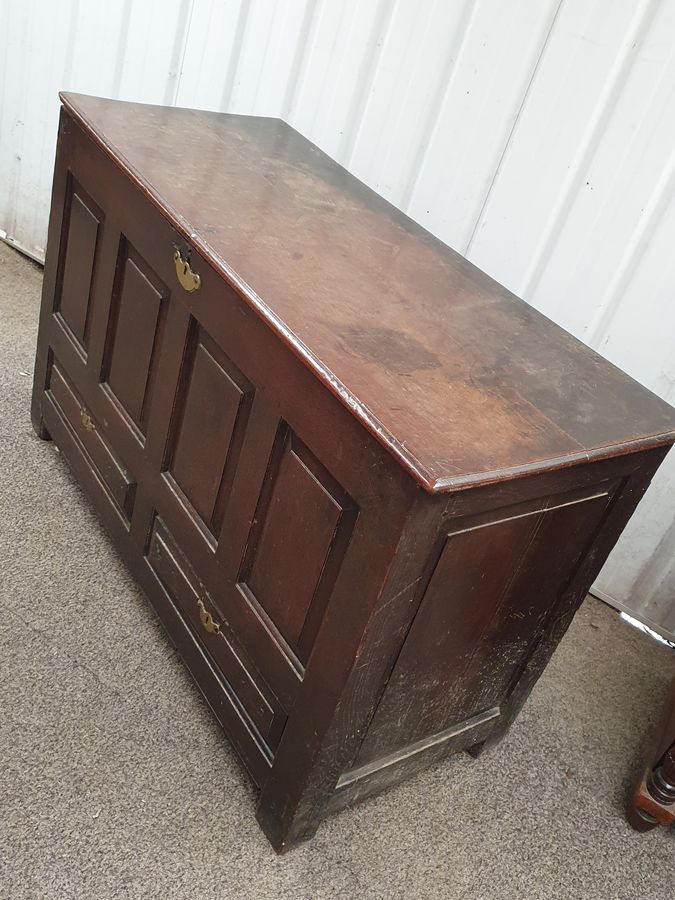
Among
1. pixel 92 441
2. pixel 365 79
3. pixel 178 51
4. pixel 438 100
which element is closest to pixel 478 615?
pixel 92 441

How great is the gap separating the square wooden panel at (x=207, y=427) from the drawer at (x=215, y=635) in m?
0.12

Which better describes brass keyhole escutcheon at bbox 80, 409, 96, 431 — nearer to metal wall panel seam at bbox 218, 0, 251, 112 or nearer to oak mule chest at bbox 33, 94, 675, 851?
oak mule chest at bbox 33, 94, 675, 851

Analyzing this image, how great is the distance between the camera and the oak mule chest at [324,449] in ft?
3.68

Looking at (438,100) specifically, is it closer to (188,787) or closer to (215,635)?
(215,635)

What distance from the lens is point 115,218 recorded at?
5.23 ft

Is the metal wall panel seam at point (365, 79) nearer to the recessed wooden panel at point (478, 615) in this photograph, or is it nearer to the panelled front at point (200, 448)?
the panelled front at point (200, 448)

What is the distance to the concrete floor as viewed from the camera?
4.32 ft

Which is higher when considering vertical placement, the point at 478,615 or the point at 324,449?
the point at 324,449

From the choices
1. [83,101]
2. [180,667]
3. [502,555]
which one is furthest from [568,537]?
[83,101]

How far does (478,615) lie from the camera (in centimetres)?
128

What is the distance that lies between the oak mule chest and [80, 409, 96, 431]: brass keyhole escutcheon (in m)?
0.04

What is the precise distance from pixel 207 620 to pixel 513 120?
117 centimetres

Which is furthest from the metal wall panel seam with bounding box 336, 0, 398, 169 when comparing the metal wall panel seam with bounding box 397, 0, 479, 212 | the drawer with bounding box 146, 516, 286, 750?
the drawer with bounding box 146, 516, 286, 750

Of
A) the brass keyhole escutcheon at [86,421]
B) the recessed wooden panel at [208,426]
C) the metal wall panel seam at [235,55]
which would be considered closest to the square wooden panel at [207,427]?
the recessed wooden panel at [208,426]
